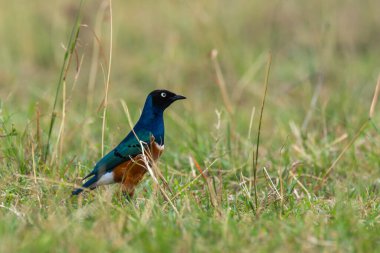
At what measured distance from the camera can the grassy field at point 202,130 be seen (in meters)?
4.02

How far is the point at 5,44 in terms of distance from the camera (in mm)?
9969

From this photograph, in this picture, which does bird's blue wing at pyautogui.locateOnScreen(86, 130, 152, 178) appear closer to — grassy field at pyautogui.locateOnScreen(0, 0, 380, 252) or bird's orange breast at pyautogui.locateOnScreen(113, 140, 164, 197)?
bird's orange breast at pyautogui.locateOnScreen(113, 140, 164, 197)

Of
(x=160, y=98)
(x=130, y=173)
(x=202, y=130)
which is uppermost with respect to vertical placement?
(x=160, y=98)

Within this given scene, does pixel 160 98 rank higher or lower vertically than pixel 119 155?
higher

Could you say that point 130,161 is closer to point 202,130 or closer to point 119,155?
point 119,155

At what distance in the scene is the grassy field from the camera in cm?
402

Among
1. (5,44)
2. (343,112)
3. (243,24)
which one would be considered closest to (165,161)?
(343,112)

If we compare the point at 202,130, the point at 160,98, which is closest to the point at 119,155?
the point at 160,98

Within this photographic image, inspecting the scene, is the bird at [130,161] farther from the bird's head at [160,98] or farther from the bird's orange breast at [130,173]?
the bird's head at [160,98]

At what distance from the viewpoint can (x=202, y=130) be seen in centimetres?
709

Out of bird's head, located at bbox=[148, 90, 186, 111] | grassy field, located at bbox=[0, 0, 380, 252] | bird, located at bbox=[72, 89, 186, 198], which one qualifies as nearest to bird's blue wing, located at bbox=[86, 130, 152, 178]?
bird, located at bbox=[72, 89, 186, 198]

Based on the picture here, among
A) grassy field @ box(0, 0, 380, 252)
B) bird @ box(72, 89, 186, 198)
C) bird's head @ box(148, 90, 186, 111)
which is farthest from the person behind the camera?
bird's head @ box(148, 90, 186, 111)

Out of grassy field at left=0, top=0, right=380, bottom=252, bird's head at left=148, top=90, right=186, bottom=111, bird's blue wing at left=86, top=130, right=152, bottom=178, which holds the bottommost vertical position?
grassy field at left=0, top=0, right=380, bottom=252

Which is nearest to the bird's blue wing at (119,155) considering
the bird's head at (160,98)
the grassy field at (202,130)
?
the grassy field at (202,130)
